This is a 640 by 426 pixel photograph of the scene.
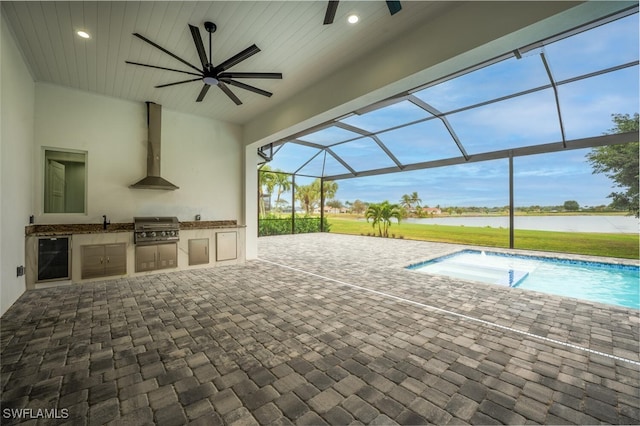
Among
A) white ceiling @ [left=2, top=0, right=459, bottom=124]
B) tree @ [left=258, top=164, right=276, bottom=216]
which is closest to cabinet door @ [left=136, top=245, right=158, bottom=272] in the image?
white ceiling @ [left=2, top=0, right=459, bottom=124]

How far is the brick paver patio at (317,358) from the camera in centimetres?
149

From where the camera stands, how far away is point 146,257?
457 cm

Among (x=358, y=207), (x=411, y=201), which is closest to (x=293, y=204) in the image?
(x=358, y=207)

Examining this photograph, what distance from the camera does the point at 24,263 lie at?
3605 mm

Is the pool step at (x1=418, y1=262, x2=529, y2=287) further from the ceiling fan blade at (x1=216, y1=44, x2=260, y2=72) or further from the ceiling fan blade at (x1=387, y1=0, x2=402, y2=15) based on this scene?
the ceiling fan blade at (x1=216, y1=44, x2=260, y2=72)

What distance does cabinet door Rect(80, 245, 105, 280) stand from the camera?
4.06m

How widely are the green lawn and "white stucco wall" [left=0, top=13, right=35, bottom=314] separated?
10.2 metres

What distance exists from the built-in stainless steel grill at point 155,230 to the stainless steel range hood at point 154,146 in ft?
2.20

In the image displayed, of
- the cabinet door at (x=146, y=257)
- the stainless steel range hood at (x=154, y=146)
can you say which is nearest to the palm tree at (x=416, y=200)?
the stainless steel range hood at (x=154, y=146)

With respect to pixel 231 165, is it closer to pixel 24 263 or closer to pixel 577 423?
pixel 24 263

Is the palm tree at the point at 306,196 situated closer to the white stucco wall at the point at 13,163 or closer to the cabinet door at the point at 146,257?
the cabinet door at the point at 146,257

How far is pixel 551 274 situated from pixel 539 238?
154 inches

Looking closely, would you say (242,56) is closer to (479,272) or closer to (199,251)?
(199,251)

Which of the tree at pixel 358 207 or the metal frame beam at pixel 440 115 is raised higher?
the metal frame beam at pixel 440 115
